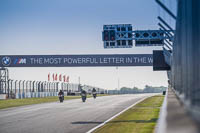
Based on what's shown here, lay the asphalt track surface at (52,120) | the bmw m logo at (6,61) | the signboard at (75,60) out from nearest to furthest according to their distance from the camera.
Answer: the asphalt track surface at (52,120)
the signboard at (75,60)
the bmw m logo at (6,61)

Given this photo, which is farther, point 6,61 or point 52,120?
point 6,61

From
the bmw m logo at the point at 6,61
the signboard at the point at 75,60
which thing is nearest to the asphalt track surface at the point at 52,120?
the signboard at the point at 75,60

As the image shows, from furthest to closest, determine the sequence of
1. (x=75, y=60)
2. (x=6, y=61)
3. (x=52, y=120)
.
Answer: (x=6, y=61), (x=75, y=60), (x=52, y=120)

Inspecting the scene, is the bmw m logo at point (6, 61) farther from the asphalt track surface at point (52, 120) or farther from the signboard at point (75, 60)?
the asphalt track surface at point (52, 120)

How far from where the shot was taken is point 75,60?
165ft

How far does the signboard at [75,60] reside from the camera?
161 feet

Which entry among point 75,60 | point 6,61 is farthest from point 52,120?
point 6,61

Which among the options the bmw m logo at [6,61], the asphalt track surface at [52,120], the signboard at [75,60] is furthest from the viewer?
the bmw m logo at [6,61]

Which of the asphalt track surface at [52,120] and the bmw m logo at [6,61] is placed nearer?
the asphalt track surface at [52,120]

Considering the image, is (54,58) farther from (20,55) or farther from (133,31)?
(133,31)

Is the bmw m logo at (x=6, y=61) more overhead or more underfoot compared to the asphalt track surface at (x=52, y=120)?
more overhead

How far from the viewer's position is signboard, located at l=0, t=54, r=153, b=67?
49.0 m

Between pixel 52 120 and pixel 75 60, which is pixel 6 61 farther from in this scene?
pixel 52 120

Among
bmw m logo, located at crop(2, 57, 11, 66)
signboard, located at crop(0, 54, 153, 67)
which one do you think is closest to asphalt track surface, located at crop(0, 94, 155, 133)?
signboard, located at crop(0, 54, 153, 67)
